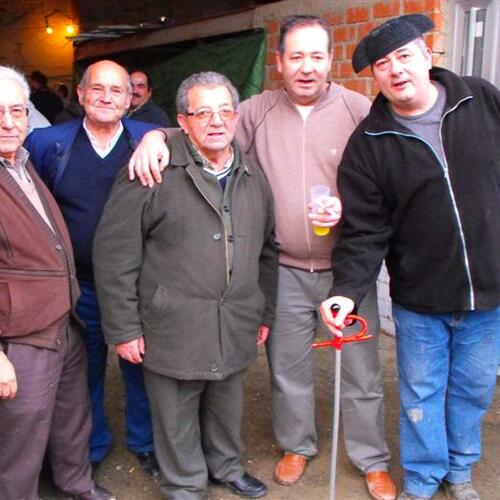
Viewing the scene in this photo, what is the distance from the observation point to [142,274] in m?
2.79

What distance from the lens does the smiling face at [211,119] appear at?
8.71 feet

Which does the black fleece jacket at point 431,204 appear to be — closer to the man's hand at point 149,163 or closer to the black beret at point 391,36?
the black beret at point 391,36

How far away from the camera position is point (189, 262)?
107 inches

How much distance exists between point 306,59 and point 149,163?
78cm

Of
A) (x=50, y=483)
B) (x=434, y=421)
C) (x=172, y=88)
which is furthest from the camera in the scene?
(x=172, y=88)

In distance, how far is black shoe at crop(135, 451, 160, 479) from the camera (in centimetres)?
334

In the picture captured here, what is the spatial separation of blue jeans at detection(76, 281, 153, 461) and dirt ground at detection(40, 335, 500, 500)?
13 cm

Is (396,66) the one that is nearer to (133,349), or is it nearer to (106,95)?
(106,95)

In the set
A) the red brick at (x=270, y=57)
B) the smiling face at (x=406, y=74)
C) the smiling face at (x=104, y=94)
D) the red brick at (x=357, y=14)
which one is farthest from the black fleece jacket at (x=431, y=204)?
the red brick at (x=270, y=57)

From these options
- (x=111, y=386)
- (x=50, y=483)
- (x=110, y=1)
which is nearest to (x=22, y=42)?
(x=110, y=1)

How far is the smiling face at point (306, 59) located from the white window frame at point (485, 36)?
145 centimetres

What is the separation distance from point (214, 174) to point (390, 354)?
2514mm

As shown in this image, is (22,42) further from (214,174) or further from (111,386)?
(214,174)

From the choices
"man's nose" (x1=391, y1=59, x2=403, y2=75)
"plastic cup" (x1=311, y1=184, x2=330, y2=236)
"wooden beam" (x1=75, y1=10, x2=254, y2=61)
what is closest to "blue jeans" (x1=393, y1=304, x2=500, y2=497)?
"plastic cup" (x1=311, y1=184, x2=330, y2=236)
